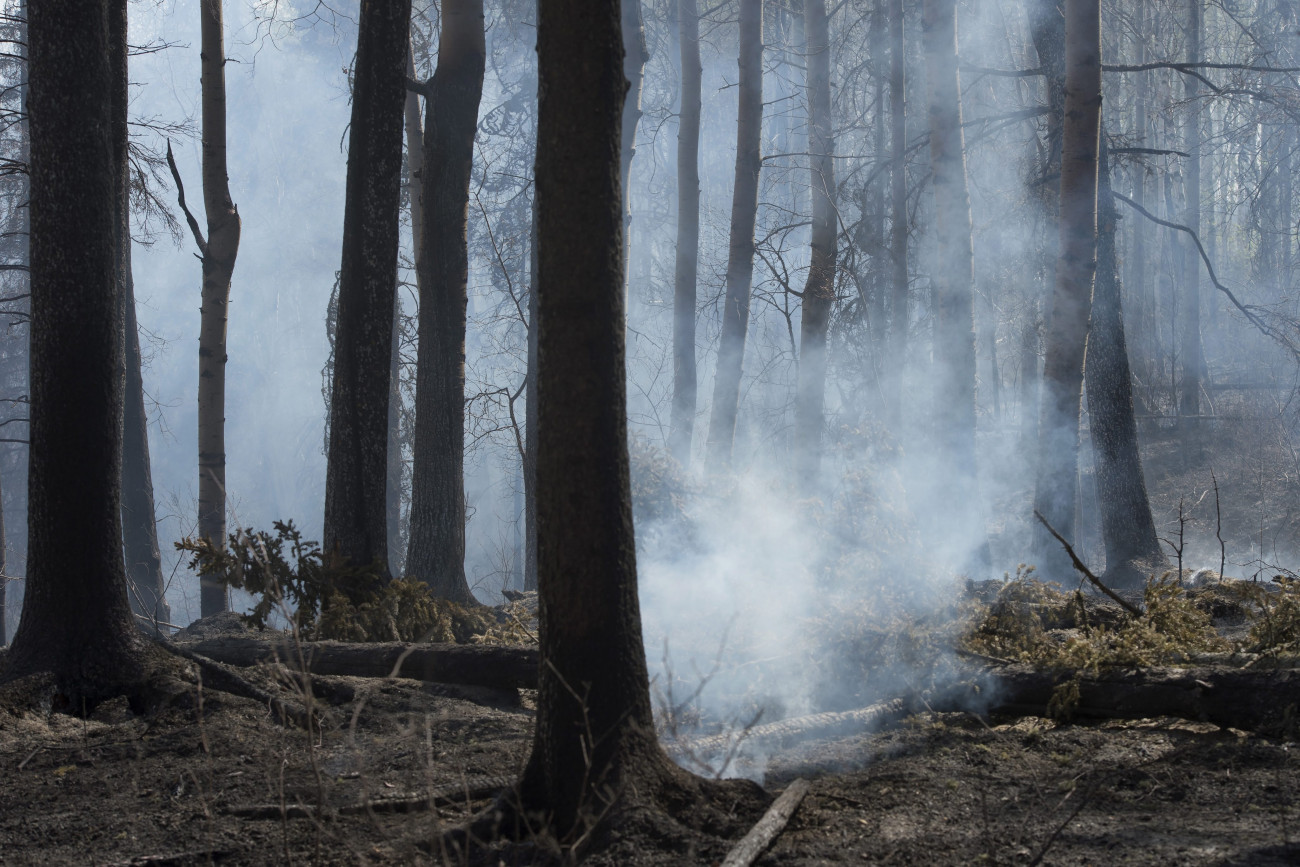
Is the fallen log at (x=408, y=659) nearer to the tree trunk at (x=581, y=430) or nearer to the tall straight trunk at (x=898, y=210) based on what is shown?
the tree trunk at (x=581, y=430)

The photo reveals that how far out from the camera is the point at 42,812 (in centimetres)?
370

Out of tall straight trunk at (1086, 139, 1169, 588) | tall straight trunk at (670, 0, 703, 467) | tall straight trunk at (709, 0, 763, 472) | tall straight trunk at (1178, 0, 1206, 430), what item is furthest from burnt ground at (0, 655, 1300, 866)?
tall straight trunk at (1178, 0, 1206, 430)

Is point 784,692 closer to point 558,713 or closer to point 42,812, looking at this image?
point 558,713

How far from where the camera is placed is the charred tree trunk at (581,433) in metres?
3.30

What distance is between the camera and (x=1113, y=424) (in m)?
9.97

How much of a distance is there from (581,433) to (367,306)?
14.7 ft

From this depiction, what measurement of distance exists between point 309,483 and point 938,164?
49568 millimetres

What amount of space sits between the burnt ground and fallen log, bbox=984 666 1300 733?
83 millimetres

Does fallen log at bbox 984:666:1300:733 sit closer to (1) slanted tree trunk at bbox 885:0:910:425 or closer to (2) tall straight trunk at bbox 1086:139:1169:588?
(2) tall straight trunk at bbox 1086:139:1169:588

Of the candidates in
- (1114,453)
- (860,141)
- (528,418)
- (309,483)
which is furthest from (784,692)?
(309,483)

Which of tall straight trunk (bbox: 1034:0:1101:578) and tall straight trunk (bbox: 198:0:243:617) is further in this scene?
tall straight trunk (bbox: 198:0:243:617)

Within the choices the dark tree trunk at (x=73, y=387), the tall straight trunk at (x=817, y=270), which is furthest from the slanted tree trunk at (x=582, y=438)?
the tall straight trunk at (x=817, y=270)

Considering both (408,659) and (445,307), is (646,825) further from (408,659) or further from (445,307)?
(445,307)

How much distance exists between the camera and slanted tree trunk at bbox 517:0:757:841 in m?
3.29
